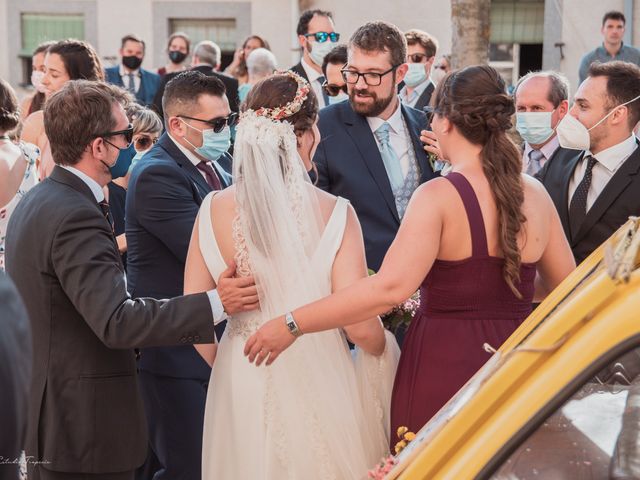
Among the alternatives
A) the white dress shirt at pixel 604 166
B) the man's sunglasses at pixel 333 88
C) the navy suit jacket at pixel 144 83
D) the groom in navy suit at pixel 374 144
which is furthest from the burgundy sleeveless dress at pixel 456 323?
the navy suit jacket at pixel 144 83

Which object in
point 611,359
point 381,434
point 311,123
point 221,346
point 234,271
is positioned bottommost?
point 381,434

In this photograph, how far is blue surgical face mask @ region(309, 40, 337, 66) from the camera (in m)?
8.98

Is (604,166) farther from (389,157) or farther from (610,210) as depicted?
(389,157)

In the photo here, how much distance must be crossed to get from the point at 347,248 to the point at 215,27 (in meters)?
15.4

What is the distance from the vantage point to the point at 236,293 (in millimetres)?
3695

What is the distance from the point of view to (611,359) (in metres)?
2.00

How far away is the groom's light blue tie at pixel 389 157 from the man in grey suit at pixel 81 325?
211cm

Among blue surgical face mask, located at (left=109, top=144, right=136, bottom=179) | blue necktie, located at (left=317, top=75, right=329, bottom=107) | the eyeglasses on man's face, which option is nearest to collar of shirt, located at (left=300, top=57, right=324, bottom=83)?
blue necktie, located at (left=317, top=75, right=329, bottom=107)

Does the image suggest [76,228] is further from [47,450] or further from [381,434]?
[381,434]

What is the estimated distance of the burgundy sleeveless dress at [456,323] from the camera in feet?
11.3

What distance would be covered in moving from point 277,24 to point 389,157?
1284 cm

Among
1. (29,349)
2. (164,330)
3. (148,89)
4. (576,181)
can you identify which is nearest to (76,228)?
(164,330)

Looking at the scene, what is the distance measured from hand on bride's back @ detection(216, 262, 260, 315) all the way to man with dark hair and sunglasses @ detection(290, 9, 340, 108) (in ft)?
16.5

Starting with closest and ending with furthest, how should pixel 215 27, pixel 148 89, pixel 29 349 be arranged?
pixel 29 349 → pixel 148 89 → pixel 215 27
